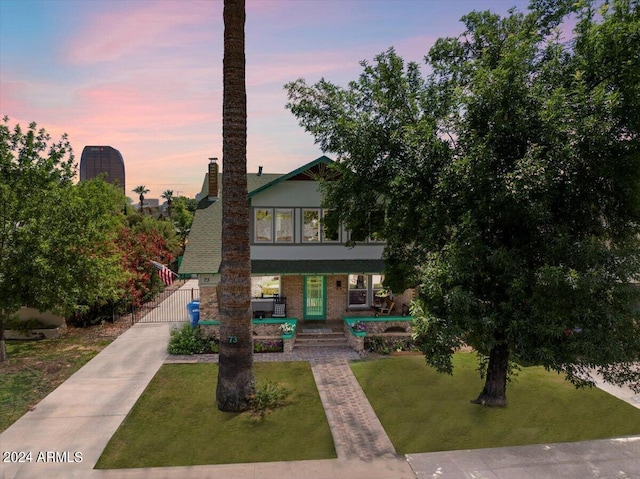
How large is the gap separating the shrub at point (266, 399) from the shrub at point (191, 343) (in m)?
5.12

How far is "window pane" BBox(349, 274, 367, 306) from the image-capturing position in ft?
71.1

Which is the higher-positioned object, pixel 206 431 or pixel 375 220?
pixel 375 220

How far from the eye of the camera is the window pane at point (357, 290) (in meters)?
21.7

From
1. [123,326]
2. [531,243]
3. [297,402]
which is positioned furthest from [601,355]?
[123,326]

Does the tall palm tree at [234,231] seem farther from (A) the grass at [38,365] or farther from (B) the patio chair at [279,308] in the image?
(B) the patio chair at [279,308]

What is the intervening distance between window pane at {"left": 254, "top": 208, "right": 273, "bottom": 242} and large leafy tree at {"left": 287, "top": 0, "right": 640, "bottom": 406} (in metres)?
9.35

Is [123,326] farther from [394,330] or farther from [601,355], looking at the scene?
[601,355]

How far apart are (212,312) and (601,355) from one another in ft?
48.0

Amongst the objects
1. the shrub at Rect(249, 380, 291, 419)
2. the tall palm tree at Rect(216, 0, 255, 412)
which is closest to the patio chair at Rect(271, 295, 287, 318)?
the shrub at Rect(249, 380, 291, 419)

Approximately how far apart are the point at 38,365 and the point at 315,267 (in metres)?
12.2

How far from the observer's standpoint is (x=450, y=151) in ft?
37.8

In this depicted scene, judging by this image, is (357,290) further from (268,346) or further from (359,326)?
(268,346)

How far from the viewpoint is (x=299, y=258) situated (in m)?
20.5

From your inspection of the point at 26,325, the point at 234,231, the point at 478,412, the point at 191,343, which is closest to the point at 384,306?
the point at 478,412
